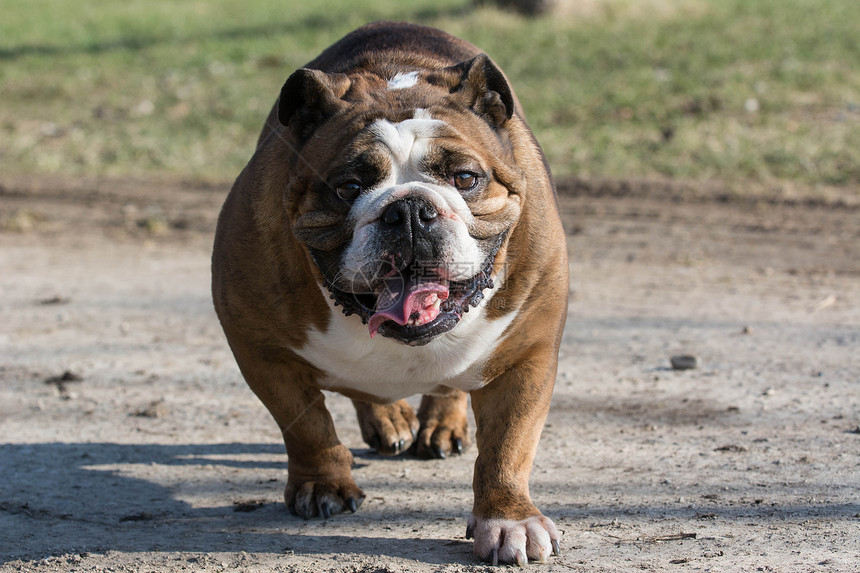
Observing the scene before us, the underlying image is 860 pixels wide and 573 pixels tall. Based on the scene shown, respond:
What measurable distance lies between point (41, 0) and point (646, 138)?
1798cm

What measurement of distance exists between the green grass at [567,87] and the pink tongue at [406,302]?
6674mm

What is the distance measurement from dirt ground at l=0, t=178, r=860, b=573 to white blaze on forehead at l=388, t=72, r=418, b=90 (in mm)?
1683

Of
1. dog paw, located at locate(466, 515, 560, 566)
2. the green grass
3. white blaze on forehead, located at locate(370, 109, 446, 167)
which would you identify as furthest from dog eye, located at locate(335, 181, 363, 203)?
the green grass

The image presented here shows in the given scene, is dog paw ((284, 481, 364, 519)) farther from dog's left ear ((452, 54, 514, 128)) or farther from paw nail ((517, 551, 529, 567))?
dog's left ear ((452, 54, 514, 128))

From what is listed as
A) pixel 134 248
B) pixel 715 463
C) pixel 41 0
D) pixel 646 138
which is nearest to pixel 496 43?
pixel 646 138

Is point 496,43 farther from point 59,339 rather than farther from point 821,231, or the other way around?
point 59,339

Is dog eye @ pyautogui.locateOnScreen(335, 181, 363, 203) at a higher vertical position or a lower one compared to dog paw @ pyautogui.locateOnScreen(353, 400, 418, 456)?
higher

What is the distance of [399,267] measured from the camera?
340 centimetres

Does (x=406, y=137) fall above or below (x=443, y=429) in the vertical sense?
above

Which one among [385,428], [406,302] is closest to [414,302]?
[406,302]

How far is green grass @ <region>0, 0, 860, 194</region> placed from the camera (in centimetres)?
1027

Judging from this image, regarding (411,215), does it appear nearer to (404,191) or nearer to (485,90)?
(404,191)

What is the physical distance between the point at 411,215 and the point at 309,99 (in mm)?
729

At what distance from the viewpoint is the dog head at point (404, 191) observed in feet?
11.1
